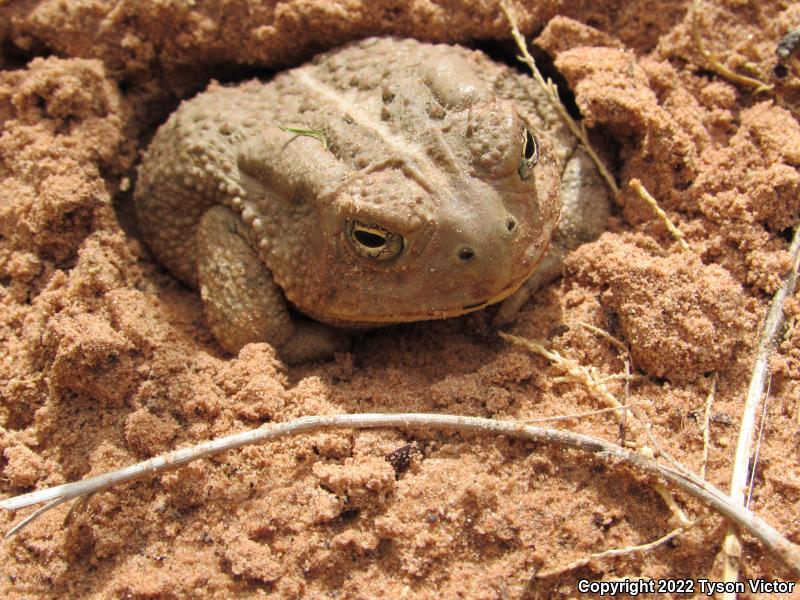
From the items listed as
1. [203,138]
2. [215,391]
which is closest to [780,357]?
[215,391]

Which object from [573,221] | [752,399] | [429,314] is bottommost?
[429,314]

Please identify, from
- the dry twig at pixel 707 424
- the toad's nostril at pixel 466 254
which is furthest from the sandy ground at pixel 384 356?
the toad's nostril at pixel 466 254

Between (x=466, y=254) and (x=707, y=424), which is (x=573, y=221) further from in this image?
(x=707, y=424)

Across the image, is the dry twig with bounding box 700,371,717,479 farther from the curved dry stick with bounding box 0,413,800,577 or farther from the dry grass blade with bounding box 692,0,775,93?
the dry grass blade with bounding box 692,0,775,93

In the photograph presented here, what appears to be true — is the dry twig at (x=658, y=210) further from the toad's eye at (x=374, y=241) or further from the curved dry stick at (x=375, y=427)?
the toad's eye at (x=374, y=241)

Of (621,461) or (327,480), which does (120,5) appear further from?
(621,461)

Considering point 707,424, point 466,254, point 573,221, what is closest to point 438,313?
point 466,254
